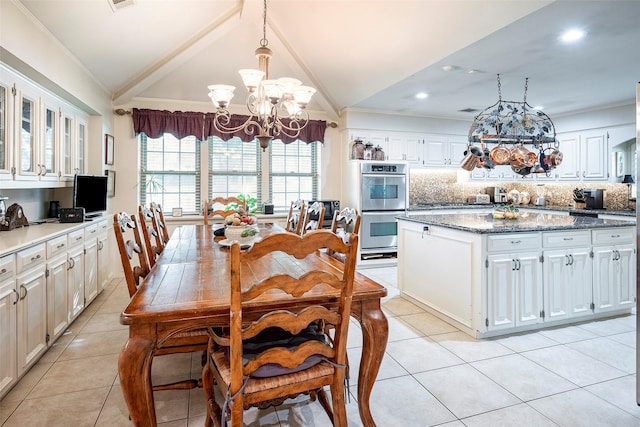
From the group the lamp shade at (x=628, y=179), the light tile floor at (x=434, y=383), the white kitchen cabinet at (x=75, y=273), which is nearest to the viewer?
the light tile floor at (x=434, y=383)

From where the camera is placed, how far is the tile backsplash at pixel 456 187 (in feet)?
20.9

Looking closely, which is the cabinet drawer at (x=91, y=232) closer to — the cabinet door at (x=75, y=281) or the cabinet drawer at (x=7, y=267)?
the cabinet door at (x=75, y=281)

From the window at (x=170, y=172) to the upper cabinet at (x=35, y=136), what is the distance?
1.22 metres

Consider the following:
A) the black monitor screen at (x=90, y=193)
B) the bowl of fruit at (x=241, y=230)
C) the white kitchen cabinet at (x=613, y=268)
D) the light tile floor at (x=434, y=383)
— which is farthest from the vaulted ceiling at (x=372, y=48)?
the light tile floor at (x=434, y=383)

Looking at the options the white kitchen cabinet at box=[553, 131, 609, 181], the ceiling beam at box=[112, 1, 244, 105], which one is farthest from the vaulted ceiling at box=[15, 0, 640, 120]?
the white kitchen cabinet at box=[553, 131, 609, 181]

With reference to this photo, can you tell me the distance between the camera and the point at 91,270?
12.4 feet

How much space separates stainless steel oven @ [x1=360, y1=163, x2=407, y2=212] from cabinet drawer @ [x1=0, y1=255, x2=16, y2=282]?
4305mm

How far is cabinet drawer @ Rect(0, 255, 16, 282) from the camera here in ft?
6.79

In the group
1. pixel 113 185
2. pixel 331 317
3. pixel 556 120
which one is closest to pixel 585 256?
pixel 331 317

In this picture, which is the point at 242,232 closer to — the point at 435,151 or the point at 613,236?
the point at 613,236

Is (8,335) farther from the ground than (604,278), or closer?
closer

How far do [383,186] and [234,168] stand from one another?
93.2 inches

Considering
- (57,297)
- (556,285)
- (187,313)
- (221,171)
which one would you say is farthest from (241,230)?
(221,171)

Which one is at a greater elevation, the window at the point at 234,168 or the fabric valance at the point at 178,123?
the fabric valance at the point at 178,123
